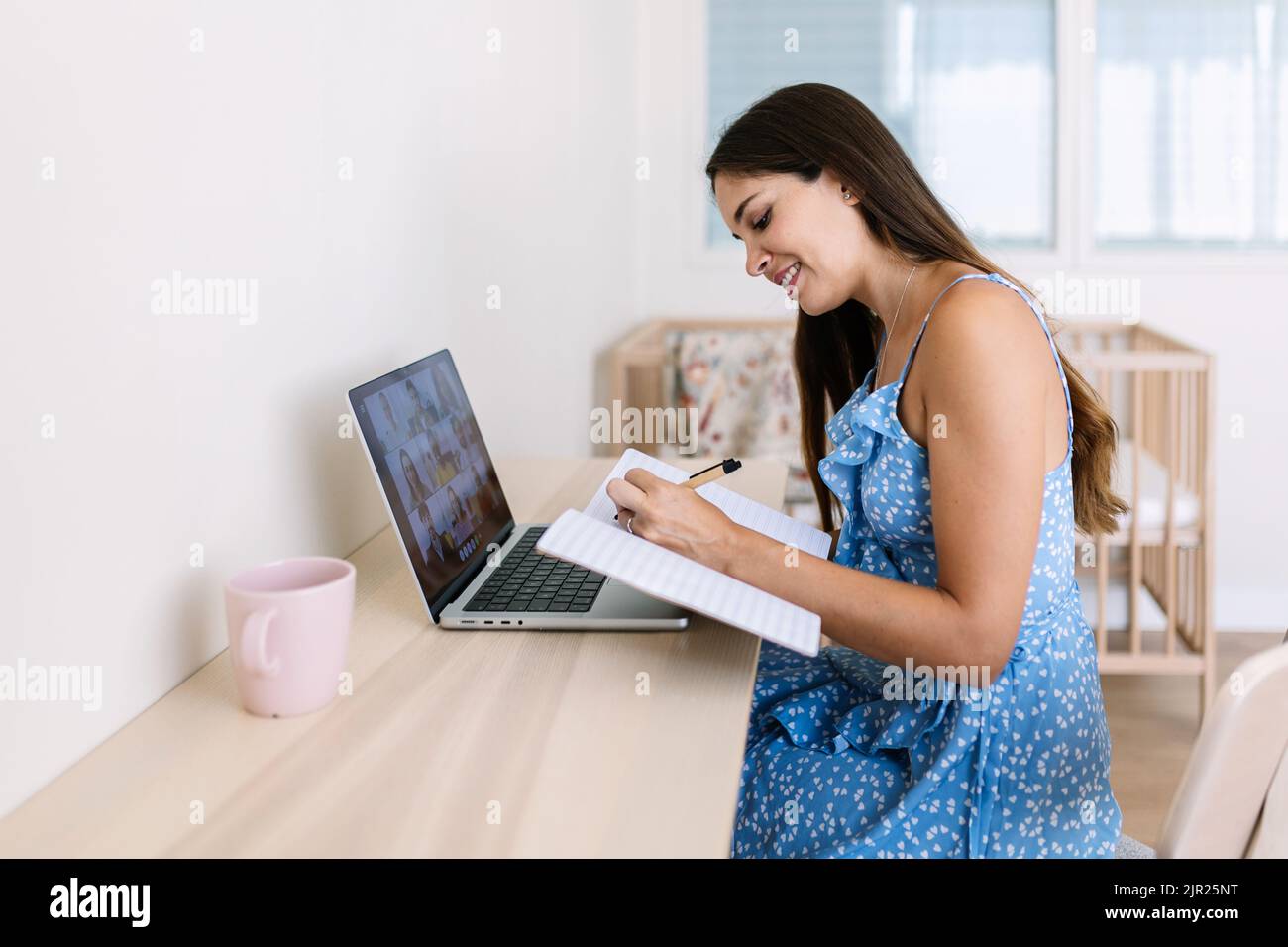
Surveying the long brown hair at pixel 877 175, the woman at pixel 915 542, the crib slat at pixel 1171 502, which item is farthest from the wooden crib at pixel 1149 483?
the woman at pixel 915 542

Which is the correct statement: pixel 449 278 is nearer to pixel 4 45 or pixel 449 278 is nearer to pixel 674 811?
pixel 4 45

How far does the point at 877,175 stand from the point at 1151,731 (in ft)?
5.64

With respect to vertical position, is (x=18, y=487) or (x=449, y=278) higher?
(x=449, y=278)

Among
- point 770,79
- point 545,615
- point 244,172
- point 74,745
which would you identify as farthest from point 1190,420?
point 74,745

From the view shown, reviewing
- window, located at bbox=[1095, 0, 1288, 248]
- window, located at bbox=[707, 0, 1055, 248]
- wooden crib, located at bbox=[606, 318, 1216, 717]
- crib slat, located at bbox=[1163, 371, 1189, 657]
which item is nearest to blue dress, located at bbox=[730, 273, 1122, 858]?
wooden crib, located at bbox=[606, 318, 1216, 717]

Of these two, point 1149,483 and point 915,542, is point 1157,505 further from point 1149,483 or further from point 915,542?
point 915,542

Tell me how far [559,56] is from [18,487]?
175 centimetres

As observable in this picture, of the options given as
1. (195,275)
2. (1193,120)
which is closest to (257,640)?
(195,275)

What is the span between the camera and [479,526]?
47.7 inches

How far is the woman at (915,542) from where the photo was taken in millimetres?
943

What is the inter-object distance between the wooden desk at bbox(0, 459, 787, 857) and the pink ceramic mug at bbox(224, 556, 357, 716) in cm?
2

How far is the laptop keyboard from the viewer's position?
104 centimetres

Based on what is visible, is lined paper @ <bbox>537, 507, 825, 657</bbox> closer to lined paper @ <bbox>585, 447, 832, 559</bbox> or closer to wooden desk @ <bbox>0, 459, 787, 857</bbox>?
wooden desk @ <bbox>0, 459, 787, 857</bbox>

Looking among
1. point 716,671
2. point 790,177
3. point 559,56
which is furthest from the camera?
point 559,56
